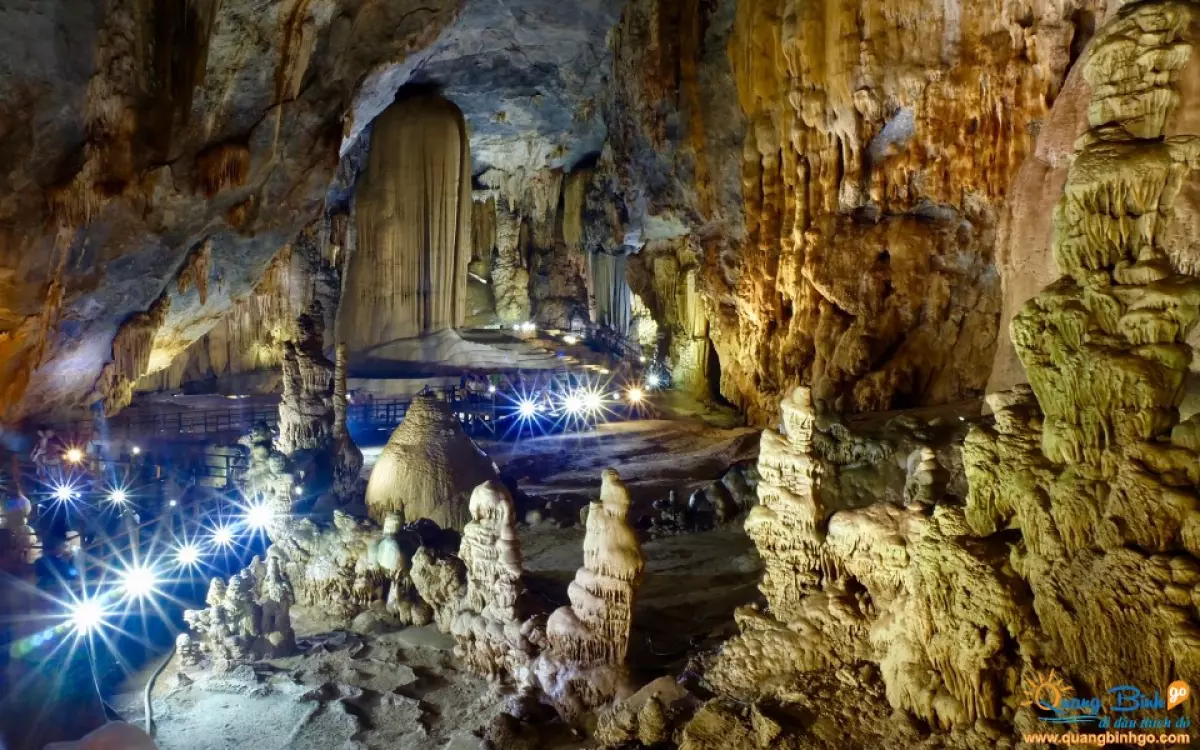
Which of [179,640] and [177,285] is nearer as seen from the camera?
[179,640]

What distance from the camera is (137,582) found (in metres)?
8.27

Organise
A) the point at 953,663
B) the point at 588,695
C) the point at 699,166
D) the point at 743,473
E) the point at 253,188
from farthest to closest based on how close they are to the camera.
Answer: the point at 699,166
the point at 743,473
the point at 253,188
the point at 588,695
the point at 953,663

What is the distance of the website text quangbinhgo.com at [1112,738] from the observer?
3159 mm

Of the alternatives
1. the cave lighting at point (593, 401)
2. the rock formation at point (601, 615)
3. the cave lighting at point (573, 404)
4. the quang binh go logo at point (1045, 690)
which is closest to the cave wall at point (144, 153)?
the rock formation at point (601, 615)

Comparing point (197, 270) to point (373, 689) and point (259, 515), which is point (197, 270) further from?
point (373, 689)

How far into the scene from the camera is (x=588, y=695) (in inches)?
239

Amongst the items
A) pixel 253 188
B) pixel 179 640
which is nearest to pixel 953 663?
pixel 179 640

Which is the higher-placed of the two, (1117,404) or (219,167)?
(219,167)

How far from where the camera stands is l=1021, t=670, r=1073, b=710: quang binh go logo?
142 inches

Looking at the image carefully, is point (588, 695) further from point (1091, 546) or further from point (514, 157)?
point (514, 157)

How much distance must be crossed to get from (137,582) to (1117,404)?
9.02 meters

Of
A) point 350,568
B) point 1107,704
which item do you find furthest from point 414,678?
point 1107,704

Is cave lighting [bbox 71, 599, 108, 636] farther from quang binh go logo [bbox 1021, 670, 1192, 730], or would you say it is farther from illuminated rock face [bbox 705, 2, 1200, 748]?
quang binh go logo [bbox 1021, 670, 1192, 730]

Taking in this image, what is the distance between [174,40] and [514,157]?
19738 millimetres
